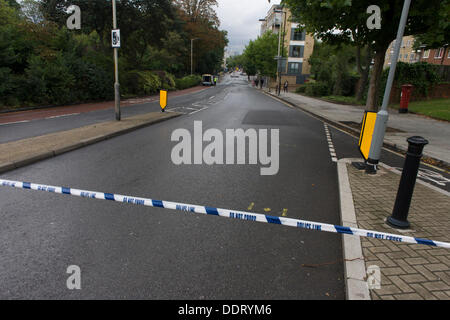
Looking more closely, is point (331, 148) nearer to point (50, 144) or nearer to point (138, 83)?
point (50, 144)

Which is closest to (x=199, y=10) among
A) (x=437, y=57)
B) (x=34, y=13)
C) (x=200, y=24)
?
(x=200, y=24)

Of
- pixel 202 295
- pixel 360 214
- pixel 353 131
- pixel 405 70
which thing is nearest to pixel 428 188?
pixel 360 214

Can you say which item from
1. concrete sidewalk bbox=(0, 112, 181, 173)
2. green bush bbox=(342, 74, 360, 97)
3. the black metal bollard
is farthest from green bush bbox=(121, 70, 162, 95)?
the black metal bollard

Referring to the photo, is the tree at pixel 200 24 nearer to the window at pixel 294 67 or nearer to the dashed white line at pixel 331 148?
the window at pixel 294 67

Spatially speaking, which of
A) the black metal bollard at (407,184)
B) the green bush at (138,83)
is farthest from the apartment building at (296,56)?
the black metal bollard at (407,184)

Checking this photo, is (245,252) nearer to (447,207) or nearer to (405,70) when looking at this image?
(447,207)

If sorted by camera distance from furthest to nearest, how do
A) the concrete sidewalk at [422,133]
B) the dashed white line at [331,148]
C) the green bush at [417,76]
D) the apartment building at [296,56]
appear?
1. the apartment building at [296,56]
2. the green bush at [417,76]
3. the concrete sidewalk at [422,133]
4. the dashed white line at [331,148]

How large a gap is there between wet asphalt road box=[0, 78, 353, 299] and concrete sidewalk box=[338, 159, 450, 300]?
0.95 ft

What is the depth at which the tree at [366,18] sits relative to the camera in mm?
9195

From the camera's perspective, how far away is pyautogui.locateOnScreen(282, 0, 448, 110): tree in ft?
30.2

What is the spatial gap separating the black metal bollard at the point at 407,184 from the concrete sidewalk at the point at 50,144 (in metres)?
6.92

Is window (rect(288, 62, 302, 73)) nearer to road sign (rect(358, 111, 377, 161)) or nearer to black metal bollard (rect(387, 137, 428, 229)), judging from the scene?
road sign (rect(358, 111, 377, 161))

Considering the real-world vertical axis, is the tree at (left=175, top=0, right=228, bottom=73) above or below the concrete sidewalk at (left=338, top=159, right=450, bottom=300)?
above

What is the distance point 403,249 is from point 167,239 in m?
2.73
